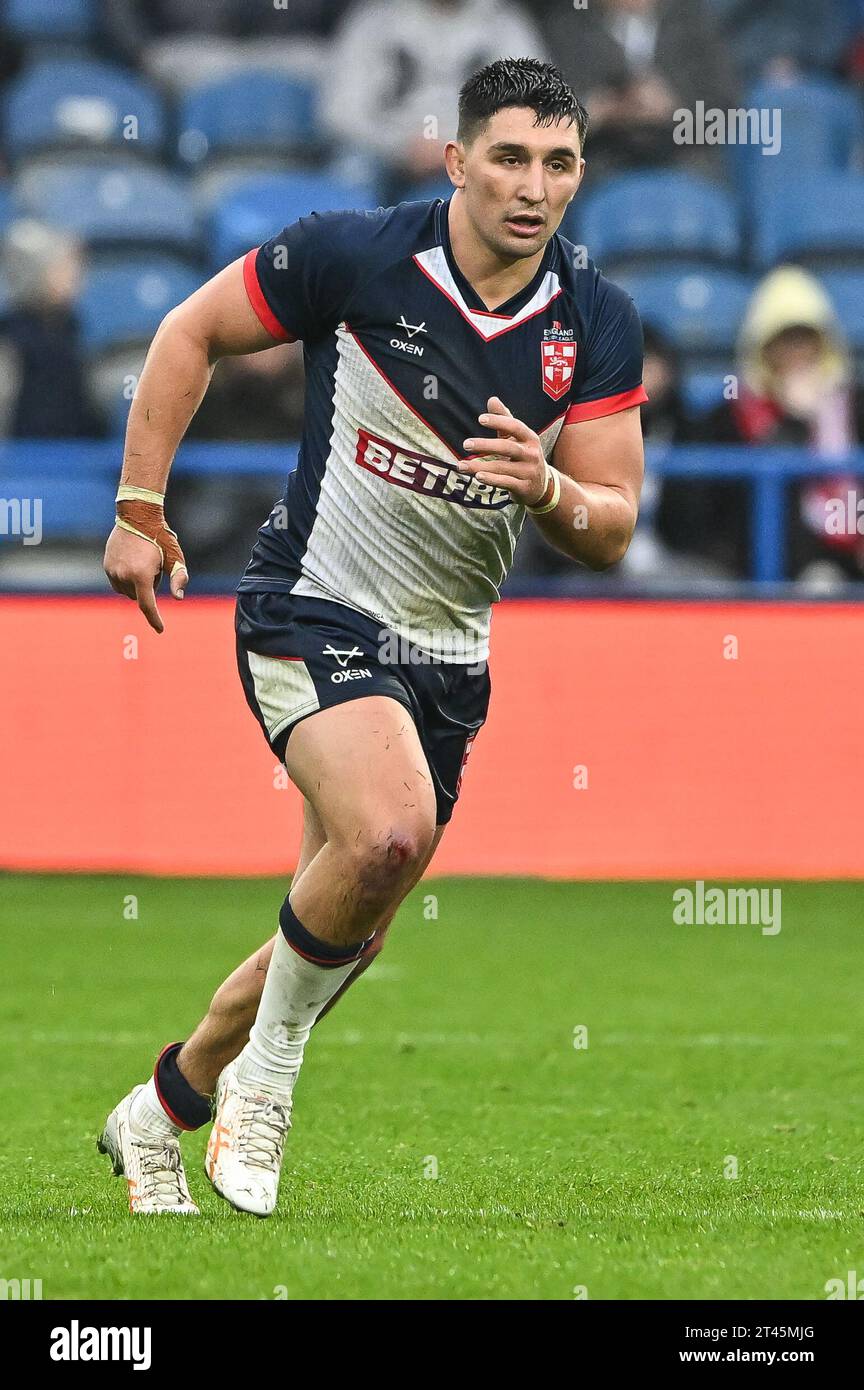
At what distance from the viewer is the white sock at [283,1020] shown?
4527 millimetres

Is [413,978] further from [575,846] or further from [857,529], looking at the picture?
[857,529]

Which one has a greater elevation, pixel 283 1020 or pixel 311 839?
Result: pixel 311 839

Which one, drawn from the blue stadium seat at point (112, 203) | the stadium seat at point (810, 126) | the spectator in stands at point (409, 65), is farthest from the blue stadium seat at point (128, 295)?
the stadium seat at point (810, 126)

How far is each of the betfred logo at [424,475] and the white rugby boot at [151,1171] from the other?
149cm

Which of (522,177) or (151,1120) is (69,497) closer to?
(151,1120)

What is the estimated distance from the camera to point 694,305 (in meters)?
13.5

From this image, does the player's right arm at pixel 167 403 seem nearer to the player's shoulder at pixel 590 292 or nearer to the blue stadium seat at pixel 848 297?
the player's shoulder at pixel 590 292

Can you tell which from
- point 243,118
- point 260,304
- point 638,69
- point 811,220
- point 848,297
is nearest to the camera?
point 260,304

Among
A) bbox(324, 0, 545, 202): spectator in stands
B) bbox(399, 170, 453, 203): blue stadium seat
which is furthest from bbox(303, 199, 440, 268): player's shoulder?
bbox(324, 0, 545, 202): spectator in stands

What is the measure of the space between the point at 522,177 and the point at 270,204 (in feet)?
32.6

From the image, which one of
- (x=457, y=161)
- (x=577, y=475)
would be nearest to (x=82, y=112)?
(x=457, y=161)

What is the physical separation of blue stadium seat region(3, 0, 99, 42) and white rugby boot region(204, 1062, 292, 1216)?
502 inches

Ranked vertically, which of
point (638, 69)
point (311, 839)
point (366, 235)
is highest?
point (638, 69)
